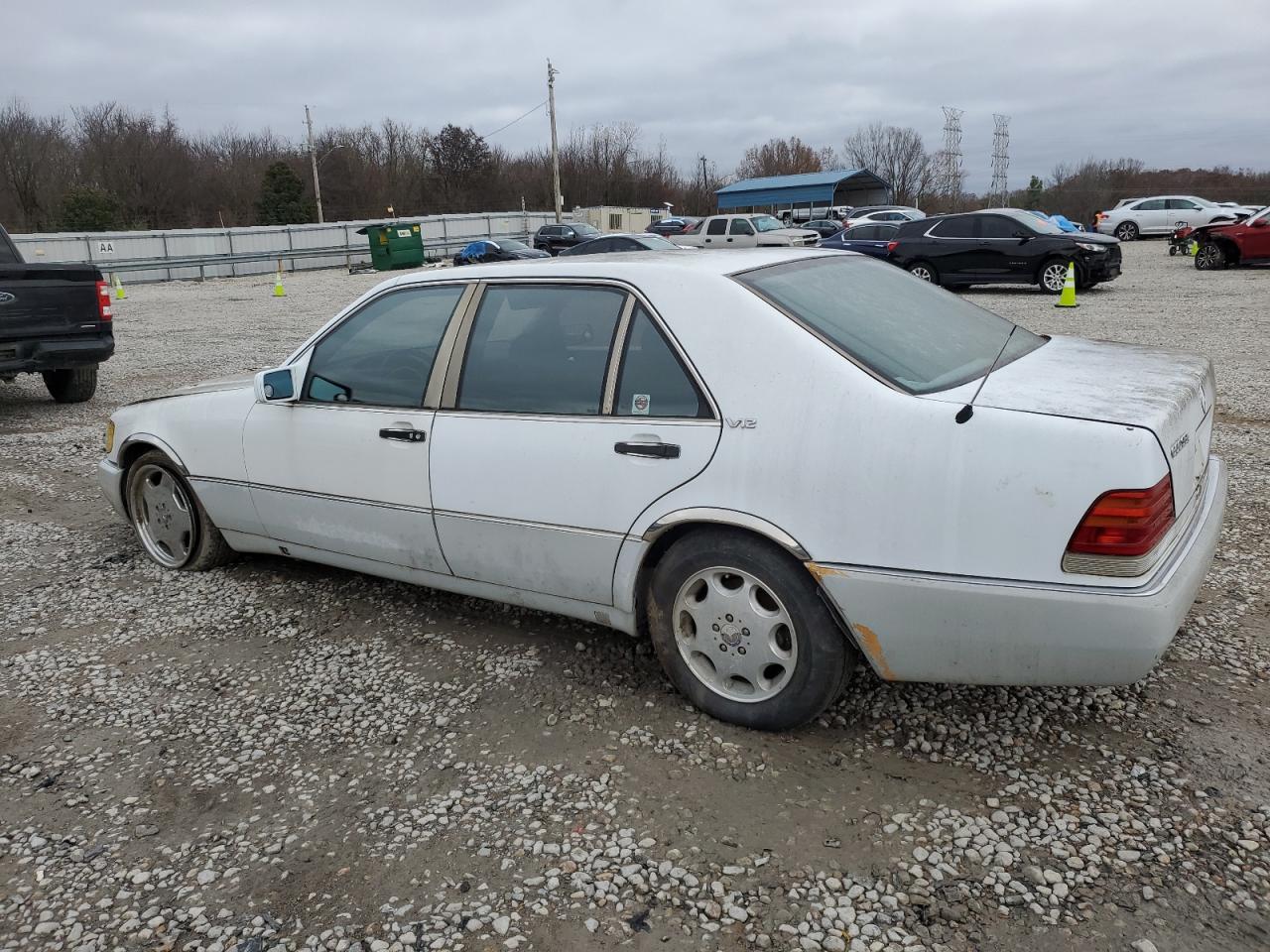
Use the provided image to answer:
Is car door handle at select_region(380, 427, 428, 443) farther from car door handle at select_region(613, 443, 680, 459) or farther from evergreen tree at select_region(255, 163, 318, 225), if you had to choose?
evergreen tree at select_region(255, 163, 318, 225)

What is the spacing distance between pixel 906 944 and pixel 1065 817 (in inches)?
28.4

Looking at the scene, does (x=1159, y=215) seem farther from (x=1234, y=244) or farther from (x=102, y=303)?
(x=102, y=303)

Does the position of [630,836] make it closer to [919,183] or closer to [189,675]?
[189,675]

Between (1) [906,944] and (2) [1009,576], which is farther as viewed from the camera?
(2) [1009,576]

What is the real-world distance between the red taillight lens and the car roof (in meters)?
1.40

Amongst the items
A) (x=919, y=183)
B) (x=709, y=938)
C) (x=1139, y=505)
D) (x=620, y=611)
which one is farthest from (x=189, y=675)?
(x=919, y=183)

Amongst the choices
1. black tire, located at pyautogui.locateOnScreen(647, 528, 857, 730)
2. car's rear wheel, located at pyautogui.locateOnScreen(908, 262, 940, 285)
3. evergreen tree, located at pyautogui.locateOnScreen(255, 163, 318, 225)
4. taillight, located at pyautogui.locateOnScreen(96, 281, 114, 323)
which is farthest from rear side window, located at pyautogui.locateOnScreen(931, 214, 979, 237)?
evergreen tree, located at pyautogui.locateOnScreen(255, 163, 318, 225)

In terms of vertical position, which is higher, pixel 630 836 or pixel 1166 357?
pixel 1166 357

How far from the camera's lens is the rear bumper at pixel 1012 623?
2.49 m

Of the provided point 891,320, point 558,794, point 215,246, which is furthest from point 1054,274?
point 215,246

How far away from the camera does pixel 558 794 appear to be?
2.86 meters

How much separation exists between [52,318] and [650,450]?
8.02 m

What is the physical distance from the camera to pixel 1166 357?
338 cm

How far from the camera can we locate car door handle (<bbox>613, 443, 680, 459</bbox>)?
302cm
